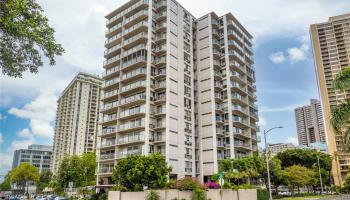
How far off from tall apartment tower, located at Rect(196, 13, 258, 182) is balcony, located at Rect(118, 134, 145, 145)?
15.0 m

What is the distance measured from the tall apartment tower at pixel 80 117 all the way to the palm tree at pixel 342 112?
467 feet

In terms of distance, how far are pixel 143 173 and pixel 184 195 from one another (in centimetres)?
631

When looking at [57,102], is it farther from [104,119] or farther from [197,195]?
[197,195]

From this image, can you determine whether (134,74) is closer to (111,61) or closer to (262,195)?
(111,61)

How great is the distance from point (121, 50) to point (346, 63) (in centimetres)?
12041

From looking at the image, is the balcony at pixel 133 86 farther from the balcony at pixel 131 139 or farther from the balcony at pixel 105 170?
the balcony at pixel 105 170

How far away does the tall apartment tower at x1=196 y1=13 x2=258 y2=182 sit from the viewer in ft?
217

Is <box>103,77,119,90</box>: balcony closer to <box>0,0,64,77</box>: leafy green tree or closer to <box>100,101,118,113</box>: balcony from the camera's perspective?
<box>100,101,118,113</box>: balcony

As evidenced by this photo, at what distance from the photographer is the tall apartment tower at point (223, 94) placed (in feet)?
217

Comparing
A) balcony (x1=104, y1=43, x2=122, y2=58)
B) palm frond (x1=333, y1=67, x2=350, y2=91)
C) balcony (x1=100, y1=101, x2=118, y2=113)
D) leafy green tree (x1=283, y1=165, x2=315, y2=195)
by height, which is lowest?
leafy green tree (x1=283, y1=165, x2=315, y2=195)

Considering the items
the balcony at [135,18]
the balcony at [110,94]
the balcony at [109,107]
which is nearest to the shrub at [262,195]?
the balcony at [109,107]

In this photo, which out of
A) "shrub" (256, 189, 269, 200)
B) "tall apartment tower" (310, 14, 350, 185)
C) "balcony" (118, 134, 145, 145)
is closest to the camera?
"shrub" (256, 189, 269, 200)

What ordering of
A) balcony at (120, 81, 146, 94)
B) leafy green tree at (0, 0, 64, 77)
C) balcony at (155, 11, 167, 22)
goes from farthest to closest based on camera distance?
balcony at (155, 11, 167, 22)
balcony at (120, 81, 146, 94)
leafy green tree at (0, 0, 64, 77)

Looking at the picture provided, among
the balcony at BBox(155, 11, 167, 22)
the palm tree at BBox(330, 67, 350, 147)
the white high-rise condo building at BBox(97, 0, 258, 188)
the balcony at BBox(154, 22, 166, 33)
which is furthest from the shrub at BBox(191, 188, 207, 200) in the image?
the balcony at BBox(155, 11, 167, 22)
